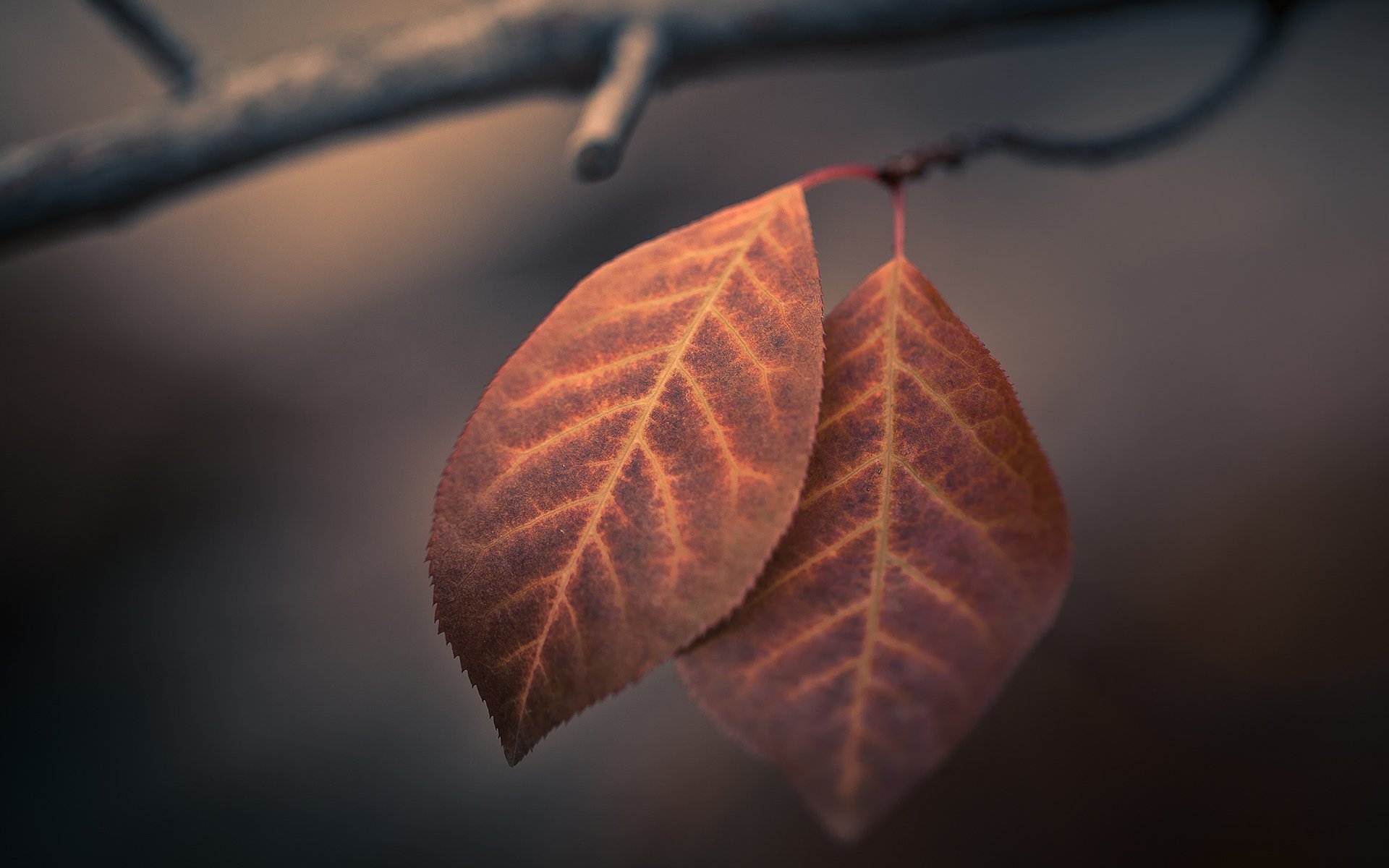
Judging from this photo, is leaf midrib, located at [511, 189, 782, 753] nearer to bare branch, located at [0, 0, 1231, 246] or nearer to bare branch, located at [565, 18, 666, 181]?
bare branch, located at [565, 18, 666, 181]

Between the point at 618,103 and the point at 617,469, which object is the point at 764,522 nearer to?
the point at 617,469

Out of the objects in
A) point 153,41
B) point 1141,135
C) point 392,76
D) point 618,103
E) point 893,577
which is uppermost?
point 153,41

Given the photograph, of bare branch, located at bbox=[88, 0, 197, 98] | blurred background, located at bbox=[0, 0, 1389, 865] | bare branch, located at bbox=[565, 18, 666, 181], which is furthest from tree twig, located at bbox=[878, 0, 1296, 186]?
bare branch, located at bbox=[88, 0, 197, 98]

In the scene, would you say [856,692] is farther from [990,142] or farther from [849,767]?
[990,142]

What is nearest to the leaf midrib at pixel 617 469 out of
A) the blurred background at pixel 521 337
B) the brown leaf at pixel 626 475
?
the brown leaf at pixel 626 475

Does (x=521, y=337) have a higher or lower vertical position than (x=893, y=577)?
higher

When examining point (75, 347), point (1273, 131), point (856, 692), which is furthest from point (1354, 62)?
point (75, 347)

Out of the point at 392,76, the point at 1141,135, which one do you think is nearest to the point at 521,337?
the point at 392,76
